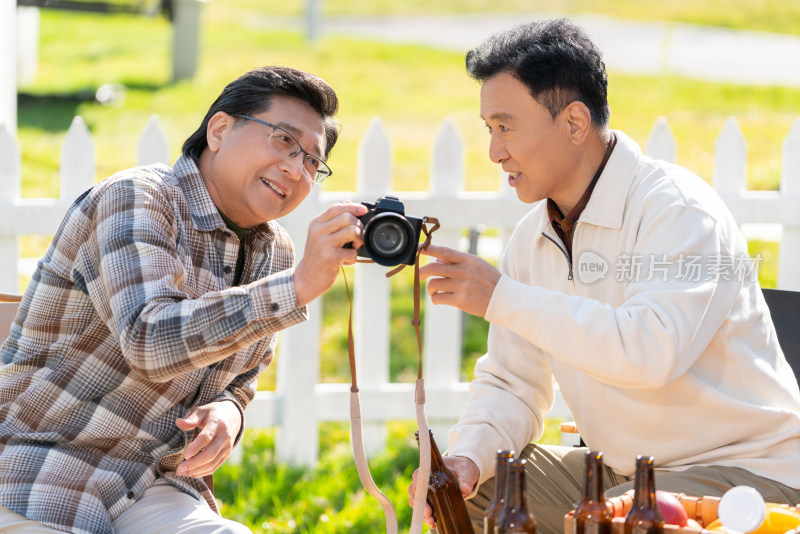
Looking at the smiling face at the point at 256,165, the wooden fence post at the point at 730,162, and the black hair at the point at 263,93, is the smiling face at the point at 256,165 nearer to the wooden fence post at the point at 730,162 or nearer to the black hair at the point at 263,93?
the black hair at the point at 263,93

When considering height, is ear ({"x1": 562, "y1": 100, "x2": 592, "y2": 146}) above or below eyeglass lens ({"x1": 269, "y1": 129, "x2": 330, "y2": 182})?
above

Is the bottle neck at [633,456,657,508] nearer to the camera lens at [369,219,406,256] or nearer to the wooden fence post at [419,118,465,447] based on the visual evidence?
the camera lens at [369,219,406,256]

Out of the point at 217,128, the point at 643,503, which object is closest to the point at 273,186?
the point at 217,128

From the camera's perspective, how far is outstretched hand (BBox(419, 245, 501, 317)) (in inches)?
102

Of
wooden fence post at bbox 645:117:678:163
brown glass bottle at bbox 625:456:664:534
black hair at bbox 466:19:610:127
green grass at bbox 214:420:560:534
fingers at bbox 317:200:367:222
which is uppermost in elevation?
black hair at bbox 466:19:610:127

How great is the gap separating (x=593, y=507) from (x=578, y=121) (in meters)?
1.33

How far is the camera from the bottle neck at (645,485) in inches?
81.5

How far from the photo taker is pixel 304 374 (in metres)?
4.80

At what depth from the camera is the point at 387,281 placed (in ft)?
15.1

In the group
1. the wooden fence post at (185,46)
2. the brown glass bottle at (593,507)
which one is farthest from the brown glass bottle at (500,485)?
the wooden fence post at (185,46)

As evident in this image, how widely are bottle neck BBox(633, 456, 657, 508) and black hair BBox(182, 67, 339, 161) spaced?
1.46m

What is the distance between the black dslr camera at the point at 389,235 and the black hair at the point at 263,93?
2.18 ft

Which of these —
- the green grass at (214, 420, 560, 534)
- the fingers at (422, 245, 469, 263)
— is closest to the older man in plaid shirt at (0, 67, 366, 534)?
the fingers at (422, 245, 469, 263)

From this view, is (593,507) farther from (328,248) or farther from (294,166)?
(294,166)
